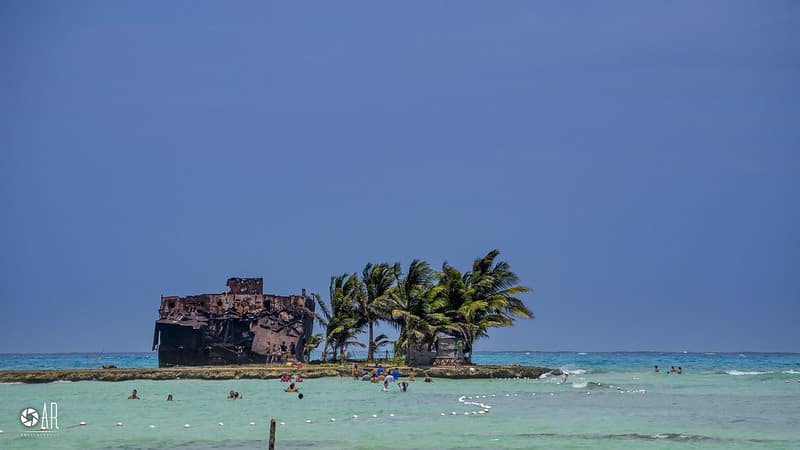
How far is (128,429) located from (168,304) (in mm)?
35524

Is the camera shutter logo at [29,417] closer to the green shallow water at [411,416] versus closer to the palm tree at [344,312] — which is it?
the green shallow water at [411,416]

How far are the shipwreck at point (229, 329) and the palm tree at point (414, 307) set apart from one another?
7.96 m

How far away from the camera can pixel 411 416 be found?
3825cm

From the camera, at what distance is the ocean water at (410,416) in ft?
101

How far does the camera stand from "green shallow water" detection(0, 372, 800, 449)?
30750 millimetres

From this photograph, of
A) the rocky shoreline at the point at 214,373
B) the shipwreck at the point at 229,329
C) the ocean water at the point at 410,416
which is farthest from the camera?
the shipwreck at the point at 229,329

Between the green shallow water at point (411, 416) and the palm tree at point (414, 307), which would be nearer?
the green shallow water at point (411, 416)

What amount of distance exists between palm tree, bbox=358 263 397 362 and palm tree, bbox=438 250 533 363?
172 inches

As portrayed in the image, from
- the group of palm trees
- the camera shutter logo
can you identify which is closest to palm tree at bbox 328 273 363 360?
the group of palm trees

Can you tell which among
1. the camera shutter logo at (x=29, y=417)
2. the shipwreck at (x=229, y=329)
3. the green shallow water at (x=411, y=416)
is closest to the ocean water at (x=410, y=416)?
the green shallow water at (x=411, y=416)

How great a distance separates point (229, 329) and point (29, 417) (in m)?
31.9

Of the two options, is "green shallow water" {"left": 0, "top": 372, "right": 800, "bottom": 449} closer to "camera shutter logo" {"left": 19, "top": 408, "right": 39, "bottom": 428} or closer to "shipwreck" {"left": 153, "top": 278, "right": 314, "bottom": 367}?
"camera shutter logo" {"left": 19, "top": 408, "right": 39, "bottom": 428}

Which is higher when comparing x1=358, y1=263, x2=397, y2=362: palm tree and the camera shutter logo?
x1=358, y1=263, x2=397, y2=362: palm tree

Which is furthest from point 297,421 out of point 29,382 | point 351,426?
point 29,382
